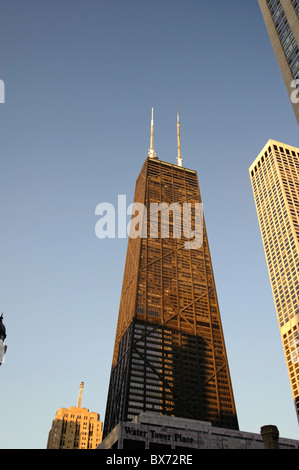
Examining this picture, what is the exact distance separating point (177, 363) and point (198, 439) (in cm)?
8010

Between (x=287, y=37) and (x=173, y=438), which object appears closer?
(x=287, y=37)

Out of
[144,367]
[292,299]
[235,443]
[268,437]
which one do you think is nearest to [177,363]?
[144,367]

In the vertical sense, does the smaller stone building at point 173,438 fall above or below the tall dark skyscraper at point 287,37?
below

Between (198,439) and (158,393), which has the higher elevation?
(158,393)

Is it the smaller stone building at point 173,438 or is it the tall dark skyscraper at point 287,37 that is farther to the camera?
the smaller stone building at point 173,438

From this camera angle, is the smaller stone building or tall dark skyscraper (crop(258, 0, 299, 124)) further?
the smaller stone building

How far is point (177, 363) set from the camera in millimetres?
191875

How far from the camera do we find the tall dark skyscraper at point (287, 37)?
5756 cm

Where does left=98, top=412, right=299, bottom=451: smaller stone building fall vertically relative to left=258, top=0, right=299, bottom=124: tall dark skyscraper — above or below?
below

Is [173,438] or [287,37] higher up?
[287,37]

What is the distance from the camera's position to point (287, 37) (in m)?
63.2

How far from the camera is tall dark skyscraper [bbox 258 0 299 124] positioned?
57562mm
